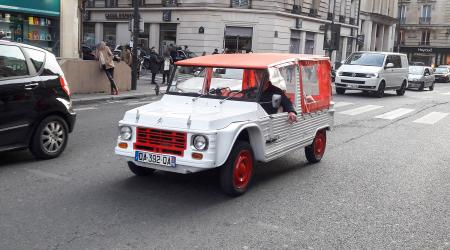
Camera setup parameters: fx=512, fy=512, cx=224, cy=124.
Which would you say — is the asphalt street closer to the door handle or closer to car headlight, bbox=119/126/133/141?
car headlight, bbox=119/126/133/141

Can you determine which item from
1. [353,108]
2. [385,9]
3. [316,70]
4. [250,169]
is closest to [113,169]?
[250,169]

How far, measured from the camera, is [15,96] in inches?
271

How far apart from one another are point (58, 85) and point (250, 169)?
3.33 meters

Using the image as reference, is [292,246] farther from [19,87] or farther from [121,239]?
[19,87]

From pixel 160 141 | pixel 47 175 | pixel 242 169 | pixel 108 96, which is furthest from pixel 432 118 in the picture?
pixel 47 175

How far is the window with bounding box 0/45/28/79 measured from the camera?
6.86 metres

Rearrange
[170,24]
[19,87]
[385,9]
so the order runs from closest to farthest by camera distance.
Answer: [19,87] < [170,24] < [385,9]

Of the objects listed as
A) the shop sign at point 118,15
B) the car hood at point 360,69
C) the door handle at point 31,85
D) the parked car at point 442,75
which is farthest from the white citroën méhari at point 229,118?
the parked car at point 442,75

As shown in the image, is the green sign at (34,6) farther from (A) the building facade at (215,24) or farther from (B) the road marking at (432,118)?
(A) the building facade at (215,24)

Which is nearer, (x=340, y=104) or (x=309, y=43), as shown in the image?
(x=340, y=104)

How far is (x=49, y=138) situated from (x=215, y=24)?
28.7 m

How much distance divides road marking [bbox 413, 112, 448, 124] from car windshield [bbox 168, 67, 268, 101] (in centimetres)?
954

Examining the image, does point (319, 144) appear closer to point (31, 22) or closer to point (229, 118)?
point (229, 118)

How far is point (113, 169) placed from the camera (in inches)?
281
